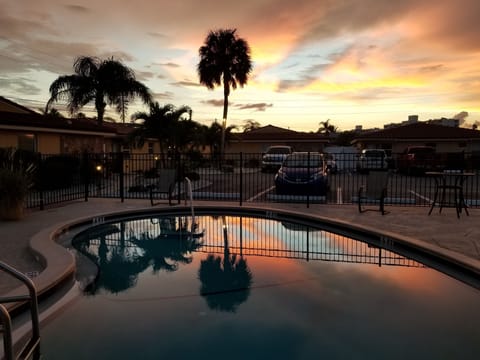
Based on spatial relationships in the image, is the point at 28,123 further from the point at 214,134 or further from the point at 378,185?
the point at 214,134

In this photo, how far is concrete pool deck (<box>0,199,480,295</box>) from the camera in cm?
539

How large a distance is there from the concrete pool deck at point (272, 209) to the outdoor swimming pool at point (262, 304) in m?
0.49

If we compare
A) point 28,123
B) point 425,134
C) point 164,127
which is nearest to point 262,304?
point 28,123

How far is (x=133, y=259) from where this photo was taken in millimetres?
6691

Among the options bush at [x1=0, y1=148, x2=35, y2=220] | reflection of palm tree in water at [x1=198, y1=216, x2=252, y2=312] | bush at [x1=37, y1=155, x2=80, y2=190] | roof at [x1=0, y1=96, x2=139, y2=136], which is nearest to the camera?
reflection of palm tree in water at [x1=198, y1=216, x2=252, y2=312]

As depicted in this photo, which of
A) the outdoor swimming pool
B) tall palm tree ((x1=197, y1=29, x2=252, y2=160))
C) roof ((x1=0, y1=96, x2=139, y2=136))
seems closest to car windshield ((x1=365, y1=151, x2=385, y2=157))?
tall palm tree ((x1=197, y1=29, x2=252, y2=160))

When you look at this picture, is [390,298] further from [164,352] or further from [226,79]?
[226,79]

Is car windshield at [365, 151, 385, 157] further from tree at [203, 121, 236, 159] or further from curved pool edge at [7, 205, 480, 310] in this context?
tree at [203, 121, 236, 159]

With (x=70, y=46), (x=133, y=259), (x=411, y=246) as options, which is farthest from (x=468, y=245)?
(x=70, y=46)

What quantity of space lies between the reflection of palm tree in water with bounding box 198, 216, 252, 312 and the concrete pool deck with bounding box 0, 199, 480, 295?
6.57 ft

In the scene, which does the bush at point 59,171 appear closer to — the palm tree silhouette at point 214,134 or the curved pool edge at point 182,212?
the curved pool edge at point 182,212

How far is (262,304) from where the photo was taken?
4645 millimetres

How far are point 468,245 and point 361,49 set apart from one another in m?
10.0

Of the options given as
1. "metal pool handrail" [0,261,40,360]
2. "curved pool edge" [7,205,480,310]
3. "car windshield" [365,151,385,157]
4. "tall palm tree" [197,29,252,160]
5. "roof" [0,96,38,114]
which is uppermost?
"tall palm tree" [197,29,252,160]
